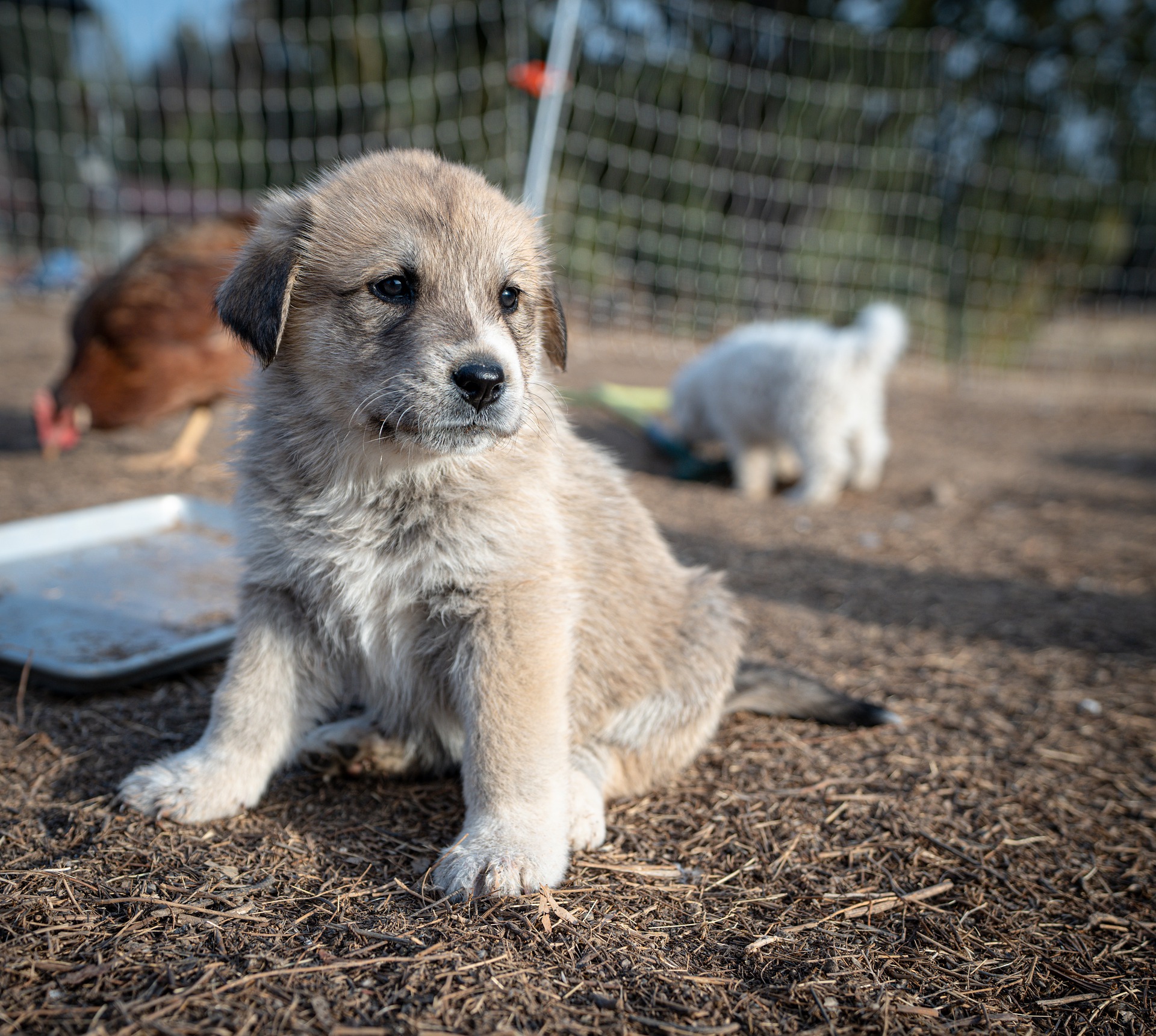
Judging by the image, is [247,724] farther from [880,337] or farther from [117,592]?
[880,337]

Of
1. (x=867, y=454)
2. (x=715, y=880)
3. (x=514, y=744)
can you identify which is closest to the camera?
(x=514, y=744)

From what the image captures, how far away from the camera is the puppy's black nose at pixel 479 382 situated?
2.24 meters

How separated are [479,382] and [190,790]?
142cm

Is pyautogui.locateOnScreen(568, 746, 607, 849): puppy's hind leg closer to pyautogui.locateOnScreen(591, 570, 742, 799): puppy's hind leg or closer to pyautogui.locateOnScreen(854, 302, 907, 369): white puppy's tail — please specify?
pyautogui.locateOnScreen(591, 570, 742, 799): puppy's hind leg

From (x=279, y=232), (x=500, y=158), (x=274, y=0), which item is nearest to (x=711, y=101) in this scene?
(x=500, y=158)

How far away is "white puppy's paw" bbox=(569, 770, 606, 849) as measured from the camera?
252 cm

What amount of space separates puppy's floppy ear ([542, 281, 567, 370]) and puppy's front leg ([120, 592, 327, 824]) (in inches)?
44.5

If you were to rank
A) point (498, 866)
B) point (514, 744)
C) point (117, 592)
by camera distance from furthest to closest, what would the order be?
point (117, 592), point (514, 744), point (498, 866)

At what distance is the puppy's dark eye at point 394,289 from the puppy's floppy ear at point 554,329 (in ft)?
1.91

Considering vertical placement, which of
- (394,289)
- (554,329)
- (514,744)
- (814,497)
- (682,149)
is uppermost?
(682,149)

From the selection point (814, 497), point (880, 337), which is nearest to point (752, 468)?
A: point (814, 497)

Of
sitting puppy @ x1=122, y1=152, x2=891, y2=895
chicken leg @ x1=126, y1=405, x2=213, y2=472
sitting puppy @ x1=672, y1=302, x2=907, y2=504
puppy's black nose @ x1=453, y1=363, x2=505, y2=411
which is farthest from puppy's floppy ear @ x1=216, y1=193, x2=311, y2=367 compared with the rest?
sitting puppy @ x1=672, y1=302, x2=907, y2=504

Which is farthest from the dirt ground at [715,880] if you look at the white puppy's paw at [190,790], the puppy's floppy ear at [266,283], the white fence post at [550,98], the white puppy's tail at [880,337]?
the white fence post at [550,98]

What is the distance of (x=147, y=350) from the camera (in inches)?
245
